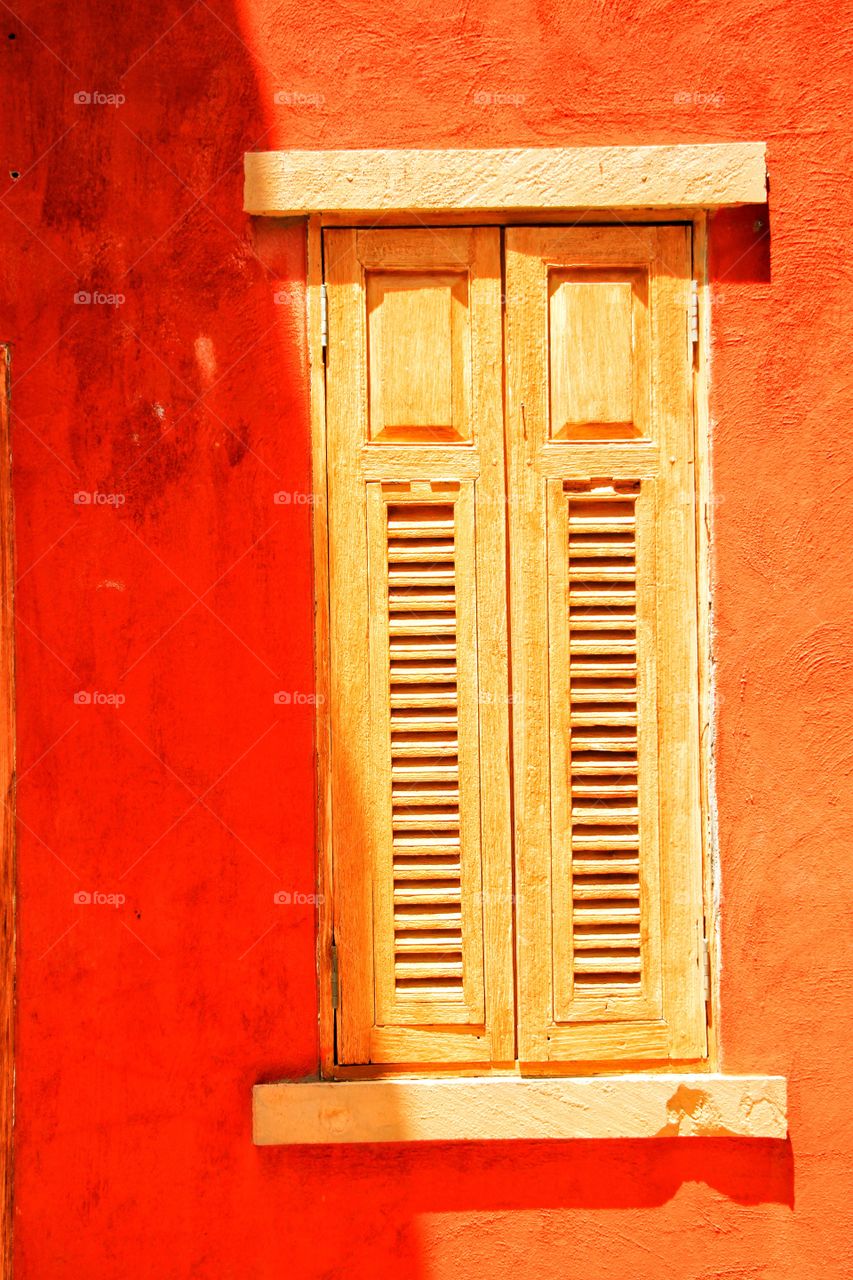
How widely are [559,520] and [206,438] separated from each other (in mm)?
957

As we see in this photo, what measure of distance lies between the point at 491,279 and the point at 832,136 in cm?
97

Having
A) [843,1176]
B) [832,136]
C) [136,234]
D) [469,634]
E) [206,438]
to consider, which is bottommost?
[843,1176]

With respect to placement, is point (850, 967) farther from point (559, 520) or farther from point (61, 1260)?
point (61, 1260)

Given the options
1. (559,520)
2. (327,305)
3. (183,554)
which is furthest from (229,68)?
(559,520)

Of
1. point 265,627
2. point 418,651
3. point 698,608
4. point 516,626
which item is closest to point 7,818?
point 265,627

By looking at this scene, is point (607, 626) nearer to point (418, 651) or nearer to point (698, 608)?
point (698, 608)

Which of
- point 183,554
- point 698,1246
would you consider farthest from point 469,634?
point 698,1246

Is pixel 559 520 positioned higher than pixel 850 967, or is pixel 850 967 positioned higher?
pixel 559 520

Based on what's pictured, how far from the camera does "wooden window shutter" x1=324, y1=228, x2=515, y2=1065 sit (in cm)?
296

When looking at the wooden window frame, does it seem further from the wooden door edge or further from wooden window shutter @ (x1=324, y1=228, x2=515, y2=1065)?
→ the wooden door edge

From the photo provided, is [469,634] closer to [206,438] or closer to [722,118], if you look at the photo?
[206,438]

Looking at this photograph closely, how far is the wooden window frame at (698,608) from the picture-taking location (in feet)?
9.50

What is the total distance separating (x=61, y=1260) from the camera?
9.62 feet

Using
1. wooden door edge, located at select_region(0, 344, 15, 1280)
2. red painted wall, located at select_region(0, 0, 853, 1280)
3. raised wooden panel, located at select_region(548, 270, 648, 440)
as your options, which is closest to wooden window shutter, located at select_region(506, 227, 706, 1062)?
raised wooden panel, located at select_region(548, 270, 648, 440)
